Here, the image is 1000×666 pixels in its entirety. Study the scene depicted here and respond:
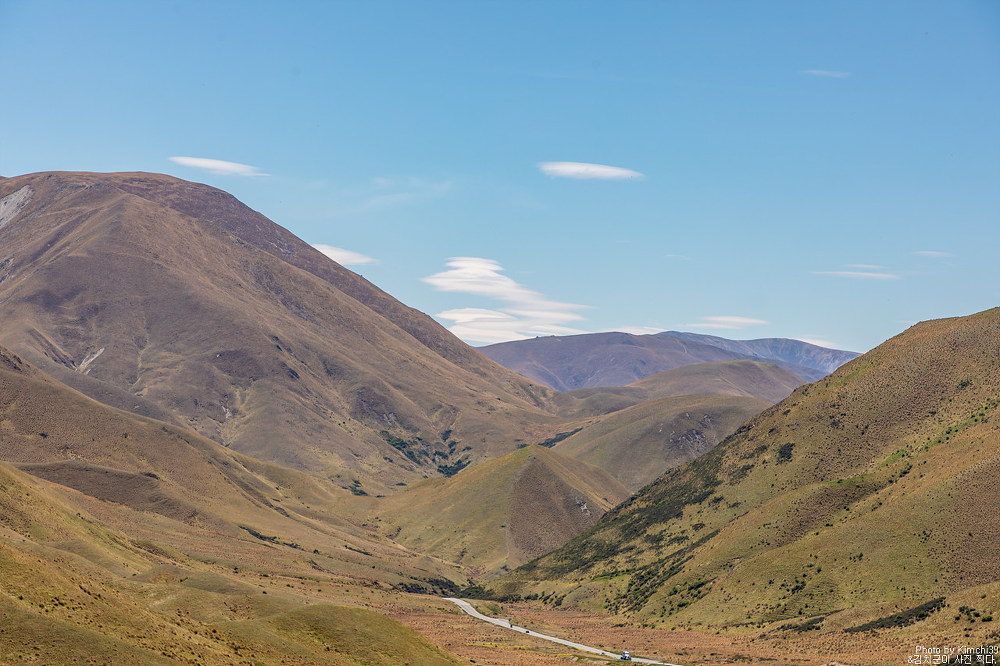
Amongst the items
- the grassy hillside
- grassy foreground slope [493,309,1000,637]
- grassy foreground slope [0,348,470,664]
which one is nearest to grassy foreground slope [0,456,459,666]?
grassy foreground slope [0,348,470,664]

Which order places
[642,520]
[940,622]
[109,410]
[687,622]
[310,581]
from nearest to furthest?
1. [940,622]
2. [687,622]
3. [310,581]
4. [642,520]
5. [109,410]

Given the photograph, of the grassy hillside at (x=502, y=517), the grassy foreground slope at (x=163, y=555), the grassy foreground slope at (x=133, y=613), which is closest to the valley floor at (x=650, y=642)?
the grassy foreground slope at (x=163, y=555)

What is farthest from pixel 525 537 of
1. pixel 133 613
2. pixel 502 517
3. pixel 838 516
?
pixel 133 613

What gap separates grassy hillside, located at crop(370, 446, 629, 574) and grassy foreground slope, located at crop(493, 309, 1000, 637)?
21878 mm

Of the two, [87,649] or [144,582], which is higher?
[87,649]

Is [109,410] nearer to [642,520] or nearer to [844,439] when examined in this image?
[642,520]

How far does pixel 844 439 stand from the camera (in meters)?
116

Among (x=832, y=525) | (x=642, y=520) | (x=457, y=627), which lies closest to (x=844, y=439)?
(x=832, y=525)

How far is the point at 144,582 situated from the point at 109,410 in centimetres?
10670

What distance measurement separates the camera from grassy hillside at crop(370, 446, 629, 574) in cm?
17150

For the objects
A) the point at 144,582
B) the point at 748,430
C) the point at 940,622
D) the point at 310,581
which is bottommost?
the point at 310,581

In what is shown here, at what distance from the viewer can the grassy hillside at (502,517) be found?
171500 mm

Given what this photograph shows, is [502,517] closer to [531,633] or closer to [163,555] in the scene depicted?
[531,633]

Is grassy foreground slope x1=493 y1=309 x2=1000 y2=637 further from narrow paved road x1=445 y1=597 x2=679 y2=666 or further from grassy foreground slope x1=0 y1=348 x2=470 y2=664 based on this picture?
grassy foreground slope x1=0 y1=348 x2=470 y2=664
